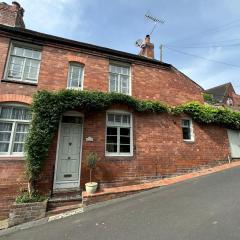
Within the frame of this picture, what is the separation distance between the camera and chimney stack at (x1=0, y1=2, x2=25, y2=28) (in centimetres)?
995

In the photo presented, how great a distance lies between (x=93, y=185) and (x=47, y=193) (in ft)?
5.93

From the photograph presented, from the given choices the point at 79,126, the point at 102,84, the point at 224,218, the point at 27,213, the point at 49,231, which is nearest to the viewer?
the point at 224,218

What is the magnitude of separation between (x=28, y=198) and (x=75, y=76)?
5.63m

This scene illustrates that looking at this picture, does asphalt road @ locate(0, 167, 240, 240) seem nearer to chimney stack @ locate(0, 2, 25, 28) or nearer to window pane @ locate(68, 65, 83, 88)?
window pane @ locate(68, 65, 83, 88)

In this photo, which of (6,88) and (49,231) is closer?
(49,231)

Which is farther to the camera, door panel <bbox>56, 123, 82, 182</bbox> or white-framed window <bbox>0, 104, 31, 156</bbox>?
door panel <bbox>56, 123, 82, 182</bbox>

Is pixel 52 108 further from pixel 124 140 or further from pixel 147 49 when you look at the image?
pixel 147 49

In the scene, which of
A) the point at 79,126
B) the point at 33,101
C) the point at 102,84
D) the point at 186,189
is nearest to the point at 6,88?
the point at 33,101

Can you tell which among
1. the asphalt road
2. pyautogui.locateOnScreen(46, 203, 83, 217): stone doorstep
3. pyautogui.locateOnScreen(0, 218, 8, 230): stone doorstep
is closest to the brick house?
pyautogui.locateOnScreen(0, 218, 8, 230): stone doorstep

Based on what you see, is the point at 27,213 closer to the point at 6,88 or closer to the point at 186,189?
the point at 6,88

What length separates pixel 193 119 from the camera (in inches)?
440

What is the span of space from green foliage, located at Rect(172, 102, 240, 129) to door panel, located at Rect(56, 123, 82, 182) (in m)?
5.46

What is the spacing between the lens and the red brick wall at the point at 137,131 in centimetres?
777

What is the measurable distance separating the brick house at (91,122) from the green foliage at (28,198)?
0.46 m
